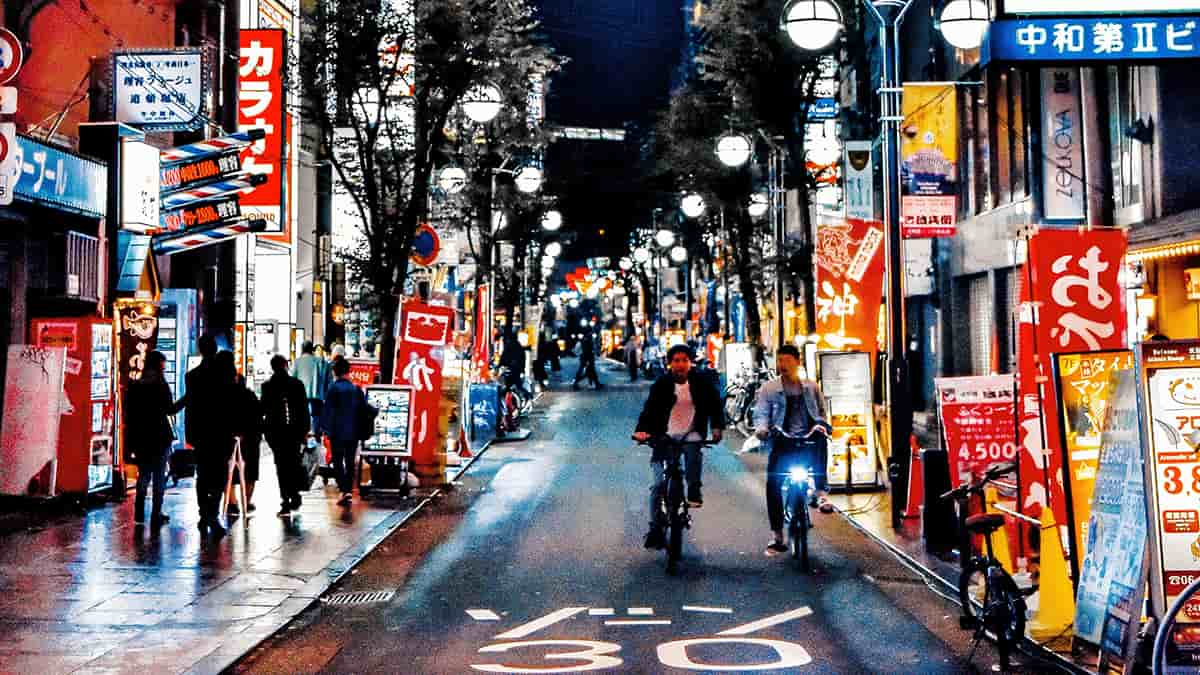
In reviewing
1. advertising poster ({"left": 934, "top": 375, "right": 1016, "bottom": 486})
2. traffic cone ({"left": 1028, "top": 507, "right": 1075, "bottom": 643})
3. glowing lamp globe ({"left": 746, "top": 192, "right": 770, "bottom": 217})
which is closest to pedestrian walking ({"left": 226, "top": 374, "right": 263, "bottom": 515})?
advertising poster ({"left": 934, "top": 375, "right": 1016, "bottom": 486})

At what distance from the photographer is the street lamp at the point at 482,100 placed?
22.8m

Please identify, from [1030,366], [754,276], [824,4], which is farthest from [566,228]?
[1030,366]

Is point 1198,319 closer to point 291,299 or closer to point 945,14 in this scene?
point 945,14

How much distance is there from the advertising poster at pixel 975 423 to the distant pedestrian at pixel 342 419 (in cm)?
813

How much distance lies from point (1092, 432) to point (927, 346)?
26860mm

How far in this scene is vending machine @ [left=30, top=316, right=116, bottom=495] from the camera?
1748cm

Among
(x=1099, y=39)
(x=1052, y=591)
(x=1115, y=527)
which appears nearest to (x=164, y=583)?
(x=1052, y=591)

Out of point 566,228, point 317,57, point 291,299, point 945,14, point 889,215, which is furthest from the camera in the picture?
point 566,228

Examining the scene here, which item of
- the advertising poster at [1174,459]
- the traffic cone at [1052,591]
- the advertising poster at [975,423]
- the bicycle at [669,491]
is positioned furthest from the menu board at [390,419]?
the advertising poster at [1174,459]

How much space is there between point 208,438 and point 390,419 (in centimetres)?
495

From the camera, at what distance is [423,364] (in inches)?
819

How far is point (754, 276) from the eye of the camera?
3828 cm

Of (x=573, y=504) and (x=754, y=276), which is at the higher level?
(x=754, y=276)

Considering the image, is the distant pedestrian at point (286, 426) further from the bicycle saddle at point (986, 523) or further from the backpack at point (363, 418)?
the bicycle saddle at point (986, 523)
